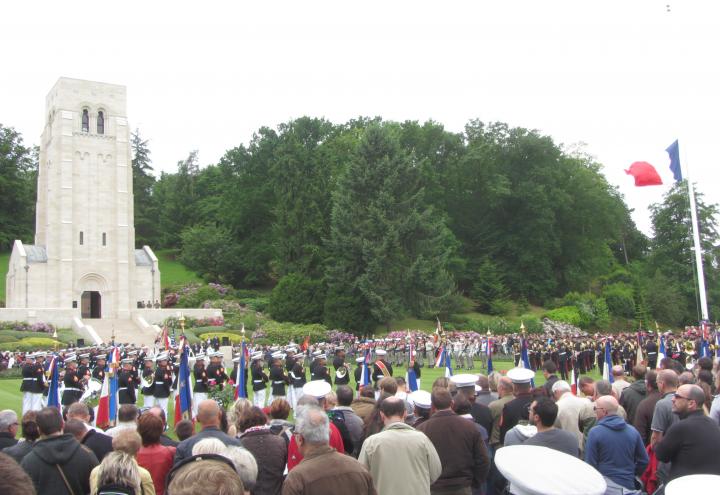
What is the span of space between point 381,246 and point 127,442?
136 feet

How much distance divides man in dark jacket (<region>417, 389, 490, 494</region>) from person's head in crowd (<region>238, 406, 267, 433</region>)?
1573 millimetres

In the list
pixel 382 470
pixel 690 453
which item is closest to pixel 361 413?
pixel 382 470

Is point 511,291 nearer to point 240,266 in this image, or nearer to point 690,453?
point 240,266

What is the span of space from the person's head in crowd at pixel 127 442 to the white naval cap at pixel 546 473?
3108 mm

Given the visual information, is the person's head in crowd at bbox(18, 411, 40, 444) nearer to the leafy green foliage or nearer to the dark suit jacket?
the dark suit jacket

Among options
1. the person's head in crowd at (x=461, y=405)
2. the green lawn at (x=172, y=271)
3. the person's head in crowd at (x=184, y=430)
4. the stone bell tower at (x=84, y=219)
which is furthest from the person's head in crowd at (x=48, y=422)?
the green lawn at (x=172, y=271)

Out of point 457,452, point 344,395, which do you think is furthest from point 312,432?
point 344,395

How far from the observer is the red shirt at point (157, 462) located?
5.92 metres

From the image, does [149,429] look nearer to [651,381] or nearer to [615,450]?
[615,450]

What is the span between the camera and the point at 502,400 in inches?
335

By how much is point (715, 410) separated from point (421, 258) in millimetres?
39749

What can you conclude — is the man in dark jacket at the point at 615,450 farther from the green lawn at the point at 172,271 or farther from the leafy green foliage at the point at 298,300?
the green lawn at the point at 172,271

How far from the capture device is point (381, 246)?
154 feet

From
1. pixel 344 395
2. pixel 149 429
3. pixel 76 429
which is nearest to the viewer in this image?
pixel 149 429
